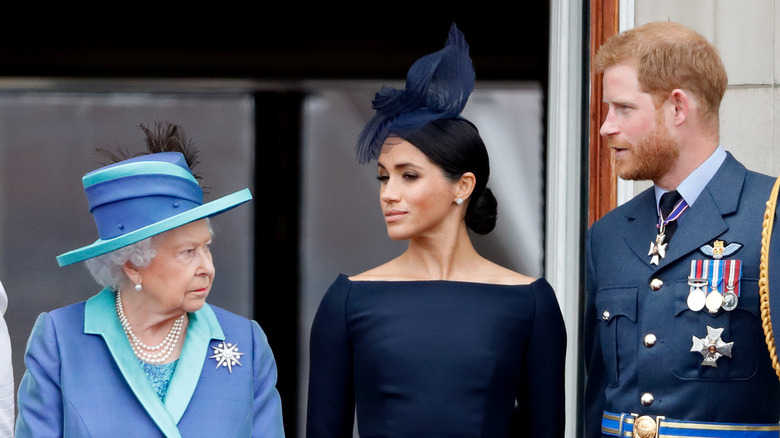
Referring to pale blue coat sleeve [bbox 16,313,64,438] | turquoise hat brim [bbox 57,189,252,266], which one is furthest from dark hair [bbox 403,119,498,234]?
pale blue coat sleeve [bbox 16,313,64,438]

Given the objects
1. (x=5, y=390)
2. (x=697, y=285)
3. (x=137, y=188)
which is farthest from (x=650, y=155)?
(x=5, y=390)

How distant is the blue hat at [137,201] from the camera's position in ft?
9.50

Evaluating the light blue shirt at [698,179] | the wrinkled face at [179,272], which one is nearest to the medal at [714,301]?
the light blue shirt at [698,179]

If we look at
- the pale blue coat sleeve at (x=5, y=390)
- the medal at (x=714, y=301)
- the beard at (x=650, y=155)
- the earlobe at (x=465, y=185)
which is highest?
the beard at (x=650, y=155)

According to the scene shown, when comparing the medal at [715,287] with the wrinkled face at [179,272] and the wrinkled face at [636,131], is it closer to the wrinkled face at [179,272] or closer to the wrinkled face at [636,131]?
the wrinkled face at [636,131]

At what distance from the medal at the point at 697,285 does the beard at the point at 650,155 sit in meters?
0.26

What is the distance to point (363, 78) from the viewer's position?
21.5 feet

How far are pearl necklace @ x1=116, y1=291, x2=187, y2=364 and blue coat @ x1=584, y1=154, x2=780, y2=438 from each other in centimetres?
109

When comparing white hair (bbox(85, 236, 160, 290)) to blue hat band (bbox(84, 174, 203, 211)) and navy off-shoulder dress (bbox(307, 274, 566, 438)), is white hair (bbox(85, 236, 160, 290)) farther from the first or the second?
navy off-shoulder dress (bbox(307, 274, 566, 438))

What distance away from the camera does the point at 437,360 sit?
316 centimetres

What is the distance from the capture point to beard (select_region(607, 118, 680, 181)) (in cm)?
304

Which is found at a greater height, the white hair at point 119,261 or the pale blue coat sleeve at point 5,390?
the white hair at point 119,261

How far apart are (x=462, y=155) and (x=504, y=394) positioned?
0.64m

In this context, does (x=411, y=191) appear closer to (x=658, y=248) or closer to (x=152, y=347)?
(x=658, y=248)
